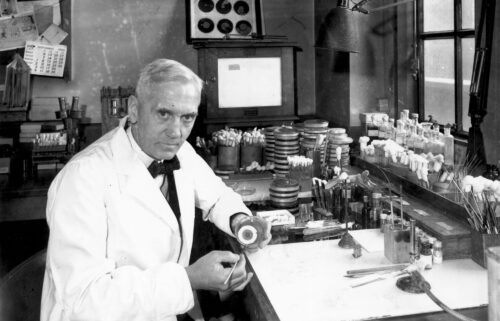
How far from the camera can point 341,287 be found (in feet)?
6.59

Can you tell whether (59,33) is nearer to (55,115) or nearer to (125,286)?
(55,115)

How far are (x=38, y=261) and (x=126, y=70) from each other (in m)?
3.97

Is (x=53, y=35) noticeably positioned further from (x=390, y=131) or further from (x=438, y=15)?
(x=438, y=15)

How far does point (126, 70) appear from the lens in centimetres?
571

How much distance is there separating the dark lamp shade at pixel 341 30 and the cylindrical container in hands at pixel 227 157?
1.16 meters

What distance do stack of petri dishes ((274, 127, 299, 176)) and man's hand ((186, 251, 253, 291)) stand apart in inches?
78.4

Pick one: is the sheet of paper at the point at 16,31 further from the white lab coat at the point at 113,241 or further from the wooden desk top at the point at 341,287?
the wooden desk top at the point at 341,287

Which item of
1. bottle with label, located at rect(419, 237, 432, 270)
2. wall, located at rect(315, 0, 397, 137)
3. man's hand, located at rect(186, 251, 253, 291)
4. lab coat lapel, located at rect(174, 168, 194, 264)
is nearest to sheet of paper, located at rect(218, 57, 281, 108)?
wall, located at rect(315, 0, 397, 137)

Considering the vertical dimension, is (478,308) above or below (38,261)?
below

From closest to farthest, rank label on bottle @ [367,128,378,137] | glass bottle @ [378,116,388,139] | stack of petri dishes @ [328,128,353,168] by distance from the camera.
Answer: stack of petri dishes @ [328,128,353,168]
glass bottle @ [378,116,388,139]
label on bottle @ [367,128,378,137]

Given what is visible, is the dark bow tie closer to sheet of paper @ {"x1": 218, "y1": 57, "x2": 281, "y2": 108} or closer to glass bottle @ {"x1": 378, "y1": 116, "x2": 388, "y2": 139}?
glass bottle @ {"x1": 378, "y1": 116, "x2": 388, "y2": 139}

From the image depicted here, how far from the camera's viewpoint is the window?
11.9ft

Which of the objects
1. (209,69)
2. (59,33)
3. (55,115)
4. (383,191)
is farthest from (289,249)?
(59,33)

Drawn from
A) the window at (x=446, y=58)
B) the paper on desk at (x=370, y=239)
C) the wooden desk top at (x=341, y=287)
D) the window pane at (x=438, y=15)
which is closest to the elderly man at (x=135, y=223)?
the wooden desk top at (x=341, y=287)
